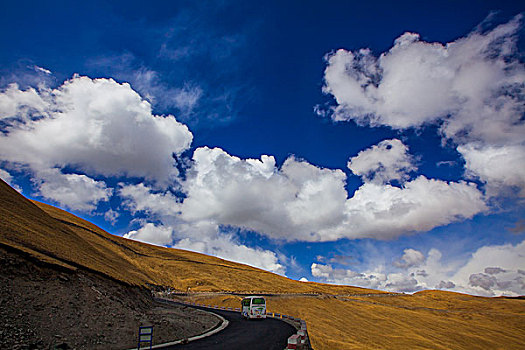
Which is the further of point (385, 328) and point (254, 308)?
point (385, 328)

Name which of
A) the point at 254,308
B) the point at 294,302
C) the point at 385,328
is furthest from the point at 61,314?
the point at 294,302

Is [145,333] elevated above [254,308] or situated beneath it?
elevated above

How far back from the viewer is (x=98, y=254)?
45.2 m

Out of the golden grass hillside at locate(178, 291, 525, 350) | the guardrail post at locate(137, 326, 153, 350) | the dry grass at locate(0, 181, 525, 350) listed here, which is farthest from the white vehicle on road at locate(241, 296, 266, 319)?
the guardrail post at locate(137, 326, 153, 350)

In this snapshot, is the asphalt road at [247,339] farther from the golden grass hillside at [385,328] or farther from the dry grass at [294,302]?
the golden grass hillside at [385,328]

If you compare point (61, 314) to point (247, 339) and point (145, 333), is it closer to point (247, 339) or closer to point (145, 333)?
point (145, 333)

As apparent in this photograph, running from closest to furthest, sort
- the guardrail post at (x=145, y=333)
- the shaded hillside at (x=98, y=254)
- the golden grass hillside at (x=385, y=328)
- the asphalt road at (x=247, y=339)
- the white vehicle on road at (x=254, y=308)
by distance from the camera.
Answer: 1. the guardrail post at (x=145, y=333)
2. the asphalt road at (x=247, y=339)
3. the shaded hillside at (x=98, y=254)
4. the white vehicle on road at (x=254, y=308)
5. the golden grass hillside at (x=385, y=328)

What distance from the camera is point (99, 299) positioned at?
23484mm

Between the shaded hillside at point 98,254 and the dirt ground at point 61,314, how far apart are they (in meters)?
2.17

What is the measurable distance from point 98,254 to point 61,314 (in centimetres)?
2884

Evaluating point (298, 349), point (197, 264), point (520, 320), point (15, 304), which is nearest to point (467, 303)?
point (520, 320)

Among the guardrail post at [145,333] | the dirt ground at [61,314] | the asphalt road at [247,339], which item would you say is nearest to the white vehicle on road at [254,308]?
the asphalt road at [247,339]

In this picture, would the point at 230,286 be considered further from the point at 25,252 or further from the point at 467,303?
the point at 467,303

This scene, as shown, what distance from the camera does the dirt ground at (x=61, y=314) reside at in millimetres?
16312
